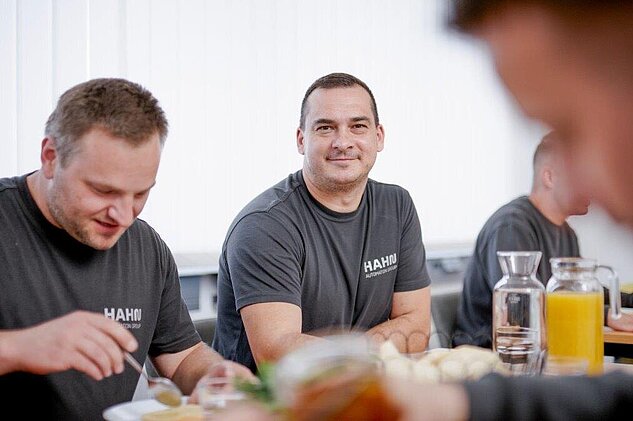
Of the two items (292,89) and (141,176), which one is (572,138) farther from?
(292,89)

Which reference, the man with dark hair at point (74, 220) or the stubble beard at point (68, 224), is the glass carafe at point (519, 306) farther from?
the stubble beard at point (68, 224)

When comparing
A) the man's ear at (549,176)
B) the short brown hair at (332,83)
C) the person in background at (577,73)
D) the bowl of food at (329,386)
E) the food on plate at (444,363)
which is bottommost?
the food on plate at (444,363)

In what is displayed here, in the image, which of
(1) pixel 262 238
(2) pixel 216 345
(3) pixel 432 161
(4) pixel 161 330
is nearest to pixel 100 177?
(4) pixel 161 330

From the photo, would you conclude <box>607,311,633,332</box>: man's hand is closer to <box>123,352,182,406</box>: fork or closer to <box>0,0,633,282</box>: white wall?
<box>0,0,633,282</box>: white wall

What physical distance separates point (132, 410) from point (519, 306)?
3.04ft

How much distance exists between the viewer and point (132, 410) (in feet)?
4.14

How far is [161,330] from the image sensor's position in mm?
1892

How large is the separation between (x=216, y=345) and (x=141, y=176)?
92cm

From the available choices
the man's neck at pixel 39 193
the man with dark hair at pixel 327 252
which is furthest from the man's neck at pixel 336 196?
the man's neck at pixel 39 193

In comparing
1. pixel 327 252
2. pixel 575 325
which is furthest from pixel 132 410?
pixel 327 252

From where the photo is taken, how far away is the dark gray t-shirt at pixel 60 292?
1605 millimetres

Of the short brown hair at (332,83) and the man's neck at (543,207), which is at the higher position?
the short brown hair at (332,83)

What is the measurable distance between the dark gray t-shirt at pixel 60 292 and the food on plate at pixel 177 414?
1.55ft

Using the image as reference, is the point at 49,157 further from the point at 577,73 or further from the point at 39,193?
the point at 577,73
